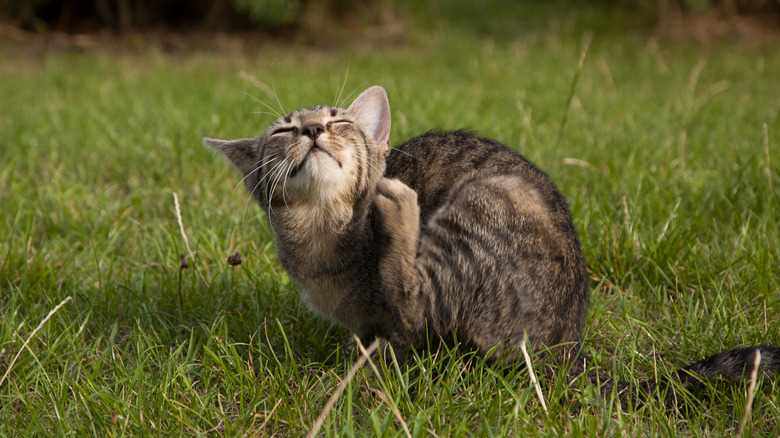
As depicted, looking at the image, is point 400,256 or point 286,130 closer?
point 400,256

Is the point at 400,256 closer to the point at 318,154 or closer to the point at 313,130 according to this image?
the point at 318,154

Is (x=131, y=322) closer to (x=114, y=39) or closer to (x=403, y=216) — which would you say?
(x=403, y=216)

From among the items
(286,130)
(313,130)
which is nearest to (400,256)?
(313,130)

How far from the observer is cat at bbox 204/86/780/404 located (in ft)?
7.83

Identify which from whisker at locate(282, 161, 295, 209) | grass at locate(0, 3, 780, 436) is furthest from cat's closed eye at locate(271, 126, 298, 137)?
grass at locate(0, 3, 780, 436)

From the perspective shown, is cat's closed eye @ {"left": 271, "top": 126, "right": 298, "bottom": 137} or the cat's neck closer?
the cat's neck

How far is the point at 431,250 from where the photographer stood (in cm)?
249

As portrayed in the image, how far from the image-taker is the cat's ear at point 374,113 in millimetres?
3055

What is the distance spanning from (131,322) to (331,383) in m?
1.05

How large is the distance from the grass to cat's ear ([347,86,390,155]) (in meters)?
0.20

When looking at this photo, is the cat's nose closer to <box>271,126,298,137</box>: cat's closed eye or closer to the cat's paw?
<box>271,126,298,137</box>: cat's closed eye

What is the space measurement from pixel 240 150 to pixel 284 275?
2.23ft

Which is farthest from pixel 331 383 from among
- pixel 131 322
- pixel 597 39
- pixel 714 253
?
pixel 597 39

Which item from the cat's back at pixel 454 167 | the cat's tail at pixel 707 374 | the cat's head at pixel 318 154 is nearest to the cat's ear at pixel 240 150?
the cat's head at pixel 318 154
